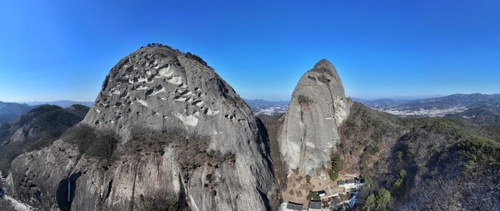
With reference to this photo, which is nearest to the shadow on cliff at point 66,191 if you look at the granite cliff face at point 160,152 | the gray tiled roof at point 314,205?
the granite cliff face at point 160,152

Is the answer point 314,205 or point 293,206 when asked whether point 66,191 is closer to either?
point 293,206

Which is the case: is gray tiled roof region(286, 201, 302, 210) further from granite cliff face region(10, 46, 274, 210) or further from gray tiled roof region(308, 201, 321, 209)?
granite cliff face region(10, 46, 274, 210)

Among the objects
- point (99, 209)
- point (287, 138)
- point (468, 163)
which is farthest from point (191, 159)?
point (468, 163)

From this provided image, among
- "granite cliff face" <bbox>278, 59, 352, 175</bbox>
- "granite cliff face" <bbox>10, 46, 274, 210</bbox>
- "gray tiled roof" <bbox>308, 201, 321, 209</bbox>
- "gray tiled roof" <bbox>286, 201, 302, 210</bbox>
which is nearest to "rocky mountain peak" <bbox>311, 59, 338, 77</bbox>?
"granite cliff face" <bbox>278, 59, 352, 175</bbox>

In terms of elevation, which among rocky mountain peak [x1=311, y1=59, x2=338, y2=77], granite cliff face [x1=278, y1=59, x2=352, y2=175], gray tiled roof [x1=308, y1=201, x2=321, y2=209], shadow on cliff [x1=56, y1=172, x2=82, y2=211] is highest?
rocky mountain peak [x1=311, y1=59, x2=338, y2=77]

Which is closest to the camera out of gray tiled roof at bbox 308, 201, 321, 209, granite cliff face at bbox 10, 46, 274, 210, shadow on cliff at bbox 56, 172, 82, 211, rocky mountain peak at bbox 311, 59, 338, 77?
granite cliff face at bbox 10, 46, 274, 210

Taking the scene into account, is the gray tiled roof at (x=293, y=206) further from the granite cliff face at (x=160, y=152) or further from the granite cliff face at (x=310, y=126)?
the granite cliff face at (x=310, y=126)
